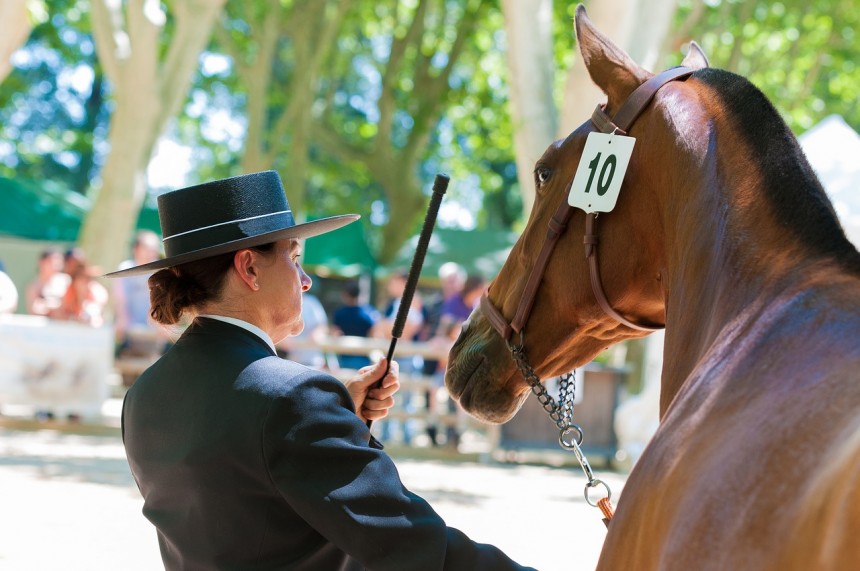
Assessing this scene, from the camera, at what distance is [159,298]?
264 centimetres

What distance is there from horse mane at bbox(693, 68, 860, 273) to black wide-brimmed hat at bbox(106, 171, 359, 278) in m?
1.06

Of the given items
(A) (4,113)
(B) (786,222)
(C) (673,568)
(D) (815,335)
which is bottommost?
(A) (4,113)

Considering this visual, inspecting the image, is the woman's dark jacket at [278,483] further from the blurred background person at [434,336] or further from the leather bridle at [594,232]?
the blurred background person at [434,336]

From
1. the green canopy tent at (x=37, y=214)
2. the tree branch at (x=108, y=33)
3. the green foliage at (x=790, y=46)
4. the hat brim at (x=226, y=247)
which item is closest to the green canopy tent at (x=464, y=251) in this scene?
the green canopy tent at (x=37, y=214)

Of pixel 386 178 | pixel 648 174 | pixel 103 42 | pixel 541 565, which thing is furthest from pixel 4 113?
pixel 648 174

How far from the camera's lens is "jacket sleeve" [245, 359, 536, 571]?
215 centimetres

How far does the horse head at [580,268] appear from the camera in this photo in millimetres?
2459

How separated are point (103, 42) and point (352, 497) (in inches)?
532

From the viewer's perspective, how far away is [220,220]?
2.56 meters

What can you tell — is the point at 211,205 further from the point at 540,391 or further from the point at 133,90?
the point at 133,90

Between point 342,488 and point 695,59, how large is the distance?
1543mm

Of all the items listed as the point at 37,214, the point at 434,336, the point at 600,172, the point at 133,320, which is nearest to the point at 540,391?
the point at 600,172

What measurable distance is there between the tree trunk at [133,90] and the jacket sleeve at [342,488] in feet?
42.0

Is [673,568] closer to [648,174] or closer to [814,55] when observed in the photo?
[648,174]
